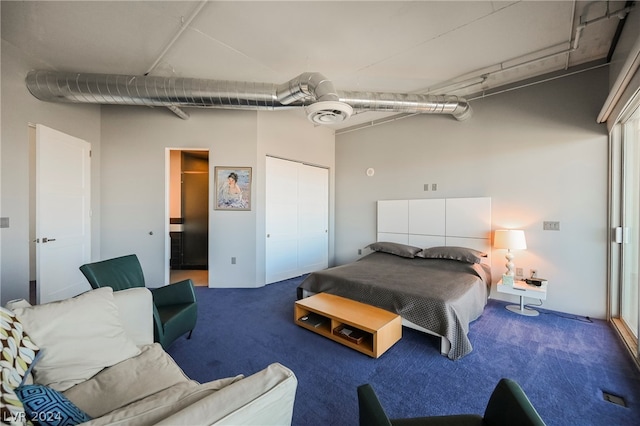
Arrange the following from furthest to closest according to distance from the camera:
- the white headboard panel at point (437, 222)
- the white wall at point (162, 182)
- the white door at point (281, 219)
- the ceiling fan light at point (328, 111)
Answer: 1. the white door at point (281, 219)
2. the white wall at point (162, 182)
3. the white headboard panel at point (437, 222)
4. the ceiling fan light at point (328, 111)

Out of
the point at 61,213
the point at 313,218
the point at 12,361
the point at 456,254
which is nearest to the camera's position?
the point at 12,361

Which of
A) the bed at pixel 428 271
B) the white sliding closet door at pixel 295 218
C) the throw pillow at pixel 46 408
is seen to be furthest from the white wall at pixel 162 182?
the throw pillow at pixel 46 408

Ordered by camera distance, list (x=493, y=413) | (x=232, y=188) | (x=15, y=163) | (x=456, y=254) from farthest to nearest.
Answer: (x=232, y=188) < (x=456, y=254) < (x=15, y=163) < (x=493, y=413)

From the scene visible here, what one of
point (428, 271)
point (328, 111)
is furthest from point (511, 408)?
point (428, 271)

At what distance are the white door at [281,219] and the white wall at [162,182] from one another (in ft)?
0.60

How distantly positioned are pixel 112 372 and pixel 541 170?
15.2 feet

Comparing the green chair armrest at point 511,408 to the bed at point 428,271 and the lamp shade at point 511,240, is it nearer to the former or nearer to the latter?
the bed at point 428,271

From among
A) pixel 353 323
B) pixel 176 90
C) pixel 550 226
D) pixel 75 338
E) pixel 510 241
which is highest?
pixel 176 90

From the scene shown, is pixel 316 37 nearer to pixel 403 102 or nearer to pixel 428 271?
pixel 403 102

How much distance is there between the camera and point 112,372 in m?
1.37

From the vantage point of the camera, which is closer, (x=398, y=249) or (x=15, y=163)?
(x=15, y=163)

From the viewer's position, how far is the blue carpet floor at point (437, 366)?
1.69 metres

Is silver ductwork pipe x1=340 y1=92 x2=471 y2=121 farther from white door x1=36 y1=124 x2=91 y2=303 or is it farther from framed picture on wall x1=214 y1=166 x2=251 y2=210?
white door x1=36 y1=124 x2=91 y2=303

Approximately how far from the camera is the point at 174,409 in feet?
2.47
